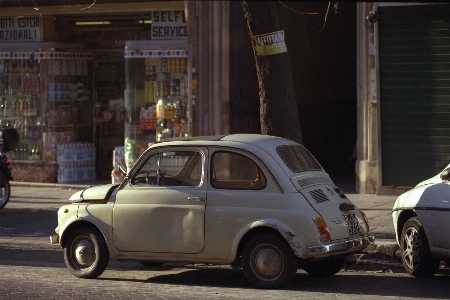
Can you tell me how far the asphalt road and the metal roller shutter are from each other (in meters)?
2.77

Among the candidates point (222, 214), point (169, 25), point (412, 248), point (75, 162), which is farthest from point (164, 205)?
point (75, 162)

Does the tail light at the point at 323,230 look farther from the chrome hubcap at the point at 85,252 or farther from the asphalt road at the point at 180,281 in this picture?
the chrome hubcap at the point at 85,252

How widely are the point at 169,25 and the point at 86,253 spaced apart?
7736 millimetres

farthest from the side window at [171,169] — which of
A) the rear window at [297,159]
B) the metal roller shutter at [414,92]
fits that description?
the metal roller shutter at [414,92]

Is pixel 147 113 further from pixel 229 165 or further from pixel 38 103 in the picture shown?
pixel 229 165

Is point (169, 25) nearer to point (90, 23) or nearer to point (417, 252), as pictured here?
point (90, 23)

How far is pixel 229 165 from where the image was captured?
30.2 feet

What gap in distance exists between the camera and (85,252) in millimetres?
9594

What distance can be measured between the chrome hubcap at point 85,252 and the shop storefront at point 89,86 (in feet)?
22.5

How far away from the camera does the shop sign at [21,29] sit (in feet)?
58.0

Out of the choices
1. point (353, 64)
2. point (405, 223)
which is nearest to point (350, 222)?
point (405, 223)

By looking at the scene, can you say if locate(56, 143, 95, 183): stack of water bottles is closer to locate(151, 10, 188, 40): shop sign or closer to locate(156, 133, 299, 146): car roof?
locate(151, 10, 188, 40): shop sign

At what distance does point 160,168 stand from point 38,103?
9.10 m

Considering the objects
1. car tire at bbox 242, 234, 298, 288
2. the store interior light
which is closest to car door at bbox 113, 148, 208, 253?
car tire at bbox 242, 234, 298, 288
